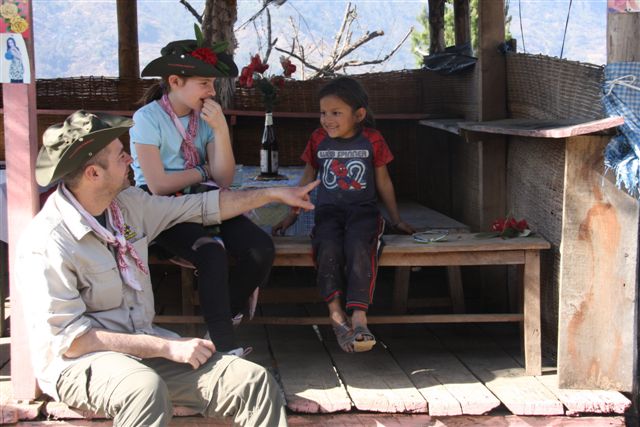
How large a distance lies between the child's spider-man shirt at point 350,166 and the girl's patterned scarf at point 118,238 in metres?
1.53

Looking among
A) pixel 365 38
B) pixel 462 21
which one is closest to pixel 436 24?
pixel 462 21

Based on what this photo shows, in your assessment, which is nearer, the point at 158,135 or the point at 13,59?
the point at 13,59

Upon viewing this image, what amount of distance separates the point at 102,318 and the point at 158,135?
4.34 ft

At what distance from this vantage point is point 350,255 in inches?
186

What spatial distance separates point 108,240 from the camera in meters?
3.72

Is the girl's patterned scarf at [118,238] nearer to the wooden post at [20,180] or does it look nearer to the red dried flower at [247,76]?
the wooden post at [20,180]

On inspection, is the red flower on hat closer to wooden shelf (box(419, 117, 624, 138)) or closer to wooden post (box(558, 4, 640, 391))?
wooden shelf (box(419, 117, 624, 138))

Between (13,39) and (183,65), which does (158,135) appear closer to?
(183,65)

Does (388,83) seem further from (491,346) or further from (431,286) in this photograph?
(491,346)

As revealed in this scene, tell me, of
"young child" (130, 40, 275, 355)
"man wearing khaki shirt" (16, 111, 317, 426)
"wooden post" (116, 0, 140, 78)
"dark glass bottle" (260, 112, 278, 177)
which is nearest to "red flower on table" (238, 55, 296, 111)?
"dark glass bottle" (260, 112, 278, 177)

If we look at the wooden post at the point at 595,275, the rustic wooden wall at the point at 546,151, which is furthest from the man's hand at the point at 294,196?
the rustic wooden wall at the point at 546,151

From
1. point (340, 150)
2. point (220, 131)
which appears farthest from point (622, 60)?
point (220, 131)

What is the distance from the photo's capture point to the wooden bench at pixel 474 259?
15.5ft

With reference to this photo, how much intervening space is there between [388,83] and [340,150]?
2406 millimetres
